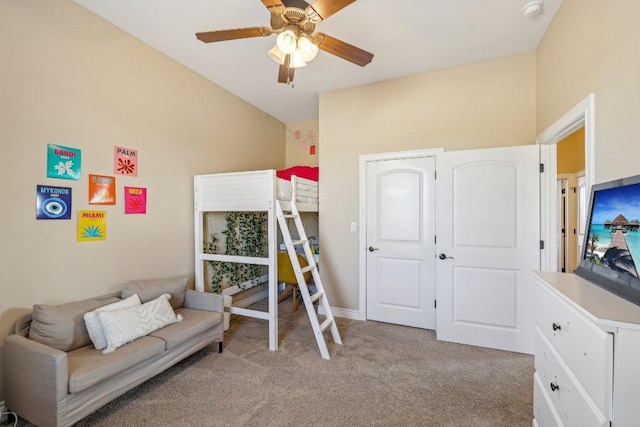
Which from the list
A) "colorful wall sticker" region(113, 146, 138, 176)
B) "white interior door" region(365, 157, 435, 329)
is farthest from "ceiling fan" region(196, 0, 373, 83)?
"white interior door" region(365, 157, 435, 329)

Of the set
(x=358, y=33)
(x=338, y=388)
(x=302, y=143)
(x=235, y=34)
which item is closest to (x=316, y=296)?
(x=338, y=388)

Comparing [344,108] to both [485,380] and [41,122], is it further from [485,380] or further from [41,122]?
[485,380]

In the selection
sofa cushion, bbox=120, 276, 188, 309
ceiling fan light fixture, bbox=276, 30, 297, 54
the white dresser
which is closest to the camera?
the white dresser

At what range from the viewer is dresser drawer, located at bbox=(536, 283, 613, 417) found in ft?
2.91

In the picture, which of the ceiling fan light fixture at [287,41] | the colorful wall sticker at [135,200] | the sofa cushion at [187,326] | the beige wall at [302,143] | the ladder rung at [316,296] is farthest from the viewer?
the beige wall at [302,143]

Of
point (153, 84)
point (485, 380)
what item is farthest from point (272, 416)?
point (153, 84)

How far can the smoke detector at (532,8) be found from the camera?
2.09 metres

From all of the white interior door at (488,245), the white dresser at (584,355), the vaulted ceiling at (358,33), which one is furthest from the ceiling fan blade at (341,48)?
the white dresser at (584,355)

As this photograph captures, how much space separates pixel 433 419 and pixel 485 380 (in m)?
0.70

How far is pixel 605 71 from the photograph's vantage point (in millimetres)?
1559

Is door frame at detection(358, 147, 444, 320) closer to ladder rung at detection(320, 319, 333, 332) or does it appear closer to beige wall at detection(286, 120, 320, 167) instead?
ladder rung at detection(320, 319, 333, 332)

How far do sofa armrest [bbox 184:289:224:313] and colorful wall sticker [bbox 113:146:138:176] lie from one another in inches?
49.0

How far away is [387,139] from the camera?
3332 millimetres

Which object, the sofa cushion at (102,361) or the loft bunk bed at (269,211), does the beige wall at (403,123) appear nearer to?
the loft bunk bed at (269,211)
